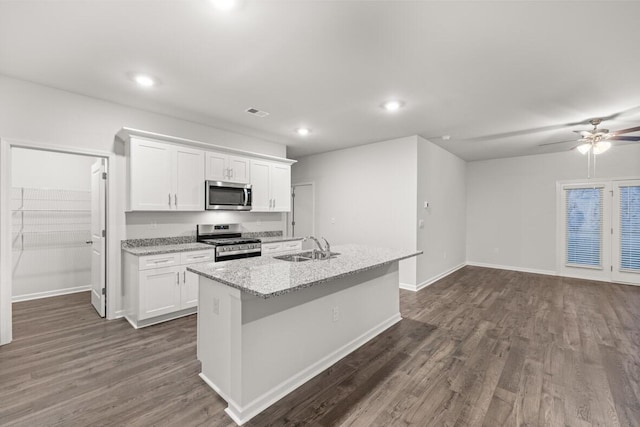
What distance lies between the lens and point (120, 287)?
11.9 feet

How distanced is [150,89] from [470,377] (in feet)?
13.7

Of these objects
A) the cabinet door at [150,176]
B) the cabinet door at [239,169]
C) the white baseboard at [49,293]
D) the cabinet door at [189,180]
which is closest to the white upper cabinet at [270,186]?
the cabinet door at [239,169]

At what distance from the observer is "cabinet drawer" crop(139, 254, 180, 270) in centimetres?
325

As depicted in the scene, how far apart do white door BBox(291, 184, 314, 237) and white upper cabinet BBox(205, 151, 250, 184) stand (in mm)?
2259

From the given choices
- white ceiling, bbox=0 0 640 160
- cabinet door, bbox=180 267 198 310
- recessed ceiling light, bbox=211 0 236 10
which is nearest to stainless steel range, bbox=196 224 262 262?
cabinet door, bbox=180 267 198 310

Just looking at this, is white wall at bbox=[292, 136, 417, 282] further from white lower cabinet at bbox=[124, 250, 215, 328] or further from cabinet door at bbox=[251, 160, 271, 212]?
white lower cabinet at bbox=[124, 250, 215, 328]

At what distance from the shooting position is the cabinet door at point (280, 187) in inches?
200

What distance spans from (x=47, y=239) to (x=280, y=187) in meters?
3.69

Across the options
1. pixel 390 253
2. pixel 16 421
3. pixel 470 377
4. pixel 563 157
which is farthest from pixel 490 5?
pixel 563 157

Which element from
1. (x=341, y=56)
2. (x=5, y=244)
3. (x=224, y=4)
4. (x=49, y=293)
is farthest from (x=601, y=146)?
(x=49, y=293)

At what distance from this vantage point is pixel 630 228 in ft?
17.5

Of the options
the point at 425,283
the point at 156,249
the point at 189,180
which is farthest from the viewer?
the point at 425,283

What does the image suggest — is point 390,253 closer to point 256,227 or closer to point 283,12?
point 283,12

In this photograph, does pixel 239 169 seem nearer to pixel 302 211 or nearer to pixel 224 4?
pixel 302 211
